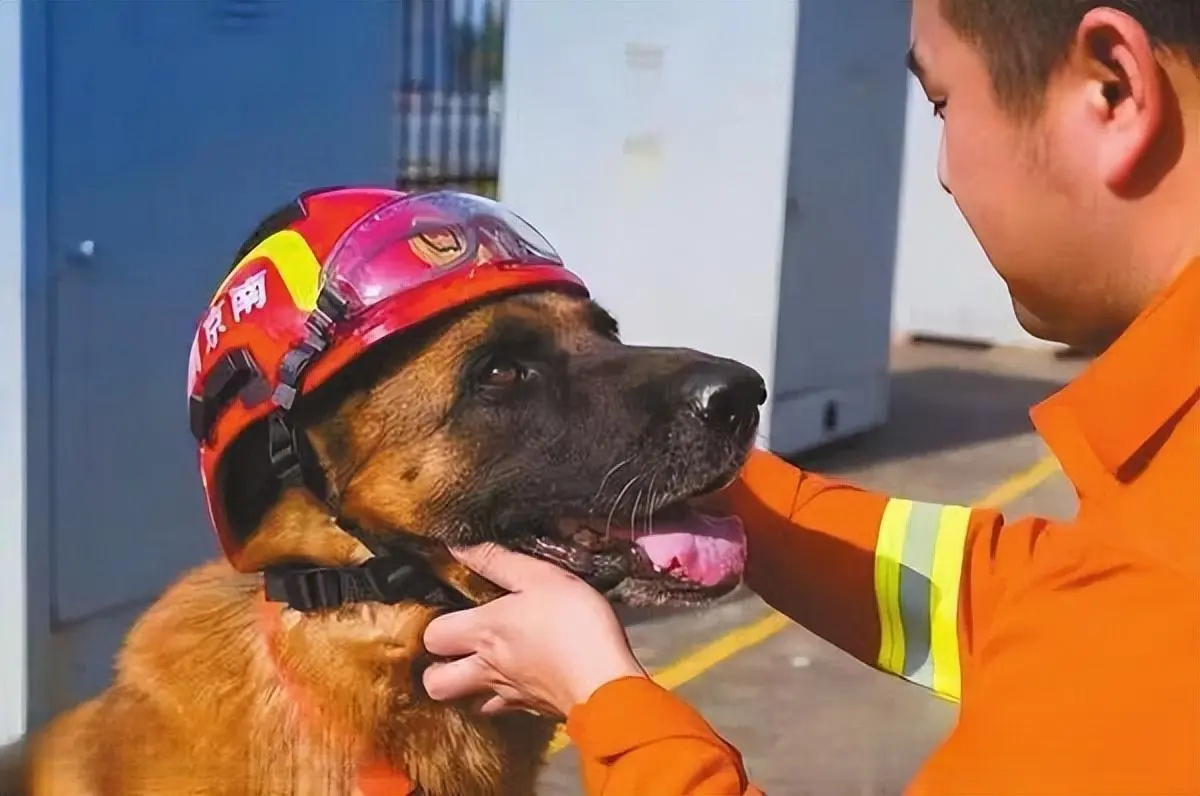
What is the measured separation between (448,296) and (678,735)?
71 cm

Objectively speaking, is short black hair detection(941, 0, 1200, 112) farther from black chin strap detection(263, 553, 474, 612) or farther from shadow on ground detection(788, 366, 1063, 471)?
shadow on ground detection(788, 366, 1063, 471)

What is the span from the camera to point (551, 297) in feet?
7.08

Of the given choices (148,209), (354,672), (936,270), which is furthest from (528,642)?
(936,270)

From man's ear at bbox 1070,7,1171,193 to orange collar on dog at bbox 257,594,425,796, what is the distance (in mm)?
1310

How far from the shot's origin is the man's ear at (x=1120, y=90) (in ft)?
4.25

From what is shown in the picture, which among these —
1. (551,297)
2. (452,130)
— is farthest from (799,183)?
(551,297)

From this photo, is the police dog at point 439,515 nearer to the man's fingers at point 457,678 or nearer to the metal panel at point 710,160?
the man's fingers at point 457,678

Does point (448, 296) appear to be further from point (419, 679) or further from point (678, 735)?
point (678, 735)

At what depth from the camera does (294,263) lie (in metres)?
1.98

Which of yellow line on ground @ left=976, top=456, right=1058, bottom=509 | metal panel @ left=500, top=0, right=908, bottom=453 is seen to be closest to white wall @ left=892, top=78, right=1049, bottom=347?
yellow line on ground @ left=976, top=456, right=1058, bottom=509

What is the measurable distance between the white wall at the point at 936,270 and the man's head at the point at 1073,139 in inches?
405

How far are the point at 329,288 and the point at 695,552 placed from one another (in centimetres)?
63

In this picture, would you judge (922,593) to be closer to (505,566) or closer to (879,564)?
(879,564)

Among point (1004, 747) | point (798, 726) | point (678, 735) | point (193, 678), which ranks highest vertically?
A: point (1004, 747)
